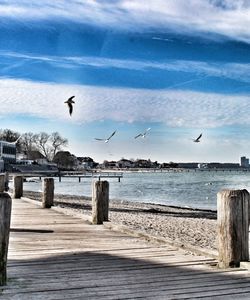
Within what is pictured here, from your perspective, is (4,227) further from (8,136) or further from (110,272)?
(8,136)

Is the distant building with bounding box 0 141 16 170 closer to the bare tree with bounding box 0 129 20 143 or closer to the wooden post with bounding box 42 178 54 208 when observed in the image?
the bare tree with bounding box 0 129 20 143

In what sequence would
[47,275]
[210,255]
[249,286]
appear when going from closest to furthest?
[249,286], [47,275], [210,255]

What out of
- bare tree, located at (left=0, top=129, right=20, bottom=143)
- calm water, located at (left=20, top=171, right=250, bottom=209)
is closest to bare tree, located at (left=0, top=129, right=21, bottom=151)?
bare tree, located at (left=0, top=129, right=20, bottom=143)

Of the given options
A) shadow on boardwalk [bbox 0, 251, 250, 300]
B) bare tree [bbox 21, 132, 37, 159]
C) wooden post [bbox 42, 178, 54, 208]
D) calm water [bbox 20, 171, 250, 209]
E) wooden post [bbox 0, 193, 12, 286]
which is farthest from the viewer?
bare tree [bbox 21, 132, 37, 159]

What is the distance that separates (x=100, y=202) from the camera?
38.4 ft

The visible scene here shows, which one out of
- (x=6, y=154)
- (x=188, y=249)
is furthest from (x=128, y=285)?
(x=6, y=154)

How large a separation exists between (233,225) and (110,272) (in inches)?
68.1

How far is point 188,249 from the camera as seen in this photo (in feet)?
25.3

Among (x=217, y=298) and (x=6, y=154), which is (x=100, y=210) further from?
(x=6, y=154)

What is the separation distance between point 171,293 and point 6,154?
477 ft

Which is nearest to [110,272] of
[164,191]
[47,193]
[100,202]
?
[100,202]

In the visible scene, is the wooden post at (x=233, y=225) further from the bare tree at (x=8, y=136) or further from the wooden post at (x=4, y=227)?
the bare tree at (x=8, y=136)

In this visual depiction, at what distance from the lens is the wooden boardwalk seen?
17.1ft

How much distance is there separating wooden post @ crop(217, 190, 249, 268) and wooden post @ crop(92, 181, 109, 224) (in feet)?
17.9
